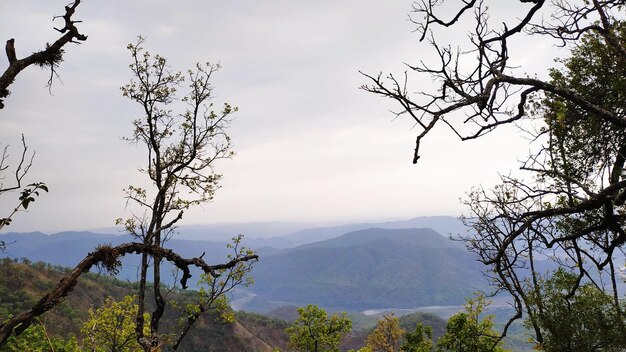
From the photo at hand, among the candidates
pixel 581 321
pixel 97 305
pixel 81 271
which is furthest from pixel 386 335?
pixel 97 305

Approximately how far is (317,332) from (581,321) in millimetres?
15496

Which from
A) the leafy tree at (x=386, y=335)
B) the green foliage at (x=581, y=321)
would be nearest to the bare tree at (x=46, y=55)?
the green foliage at (x=581, y=321)

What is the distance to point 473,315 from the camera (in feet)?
68.3

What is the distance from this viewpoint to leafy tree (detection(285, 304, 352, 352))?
2394 centimetres

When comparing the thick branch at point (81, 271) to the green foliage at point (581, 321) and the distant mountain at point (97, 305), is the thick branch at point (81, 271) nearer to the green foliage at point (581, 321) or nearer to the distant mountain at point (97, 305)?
the green foliage at point (581, 321)

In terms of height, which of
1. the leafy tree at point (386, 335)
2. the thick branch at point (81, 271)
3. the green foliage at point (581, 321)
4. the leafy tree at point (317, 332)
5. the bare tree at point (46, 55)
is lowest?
the leafy tree at point (386, 335)

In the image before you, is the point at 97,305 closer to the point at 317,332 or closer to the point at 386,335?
the point at 386,335

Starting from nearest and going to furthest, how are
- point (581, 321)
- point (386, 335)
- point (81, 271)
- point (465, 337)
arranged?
point (81, 271) < point (581, 321) < point (465, 337) < point (386, 335)

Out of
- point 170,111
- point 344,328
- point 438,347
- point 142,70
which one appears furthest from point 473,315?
point 142,70

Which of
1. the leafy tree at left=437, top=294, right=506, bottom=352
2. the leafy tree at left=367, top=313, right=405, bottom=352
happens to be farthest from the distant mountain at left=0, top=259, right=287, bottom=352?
the leafy tree at left=437, top=294, right=506, bottom=352

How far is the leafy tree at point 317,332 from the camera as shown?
942 inches

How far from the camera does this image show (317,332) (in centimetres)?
2414

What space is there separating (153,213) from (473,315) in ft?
59.1

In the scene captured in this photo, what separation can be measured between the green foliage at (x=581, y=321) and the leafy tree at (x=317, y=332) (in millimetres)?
13073
